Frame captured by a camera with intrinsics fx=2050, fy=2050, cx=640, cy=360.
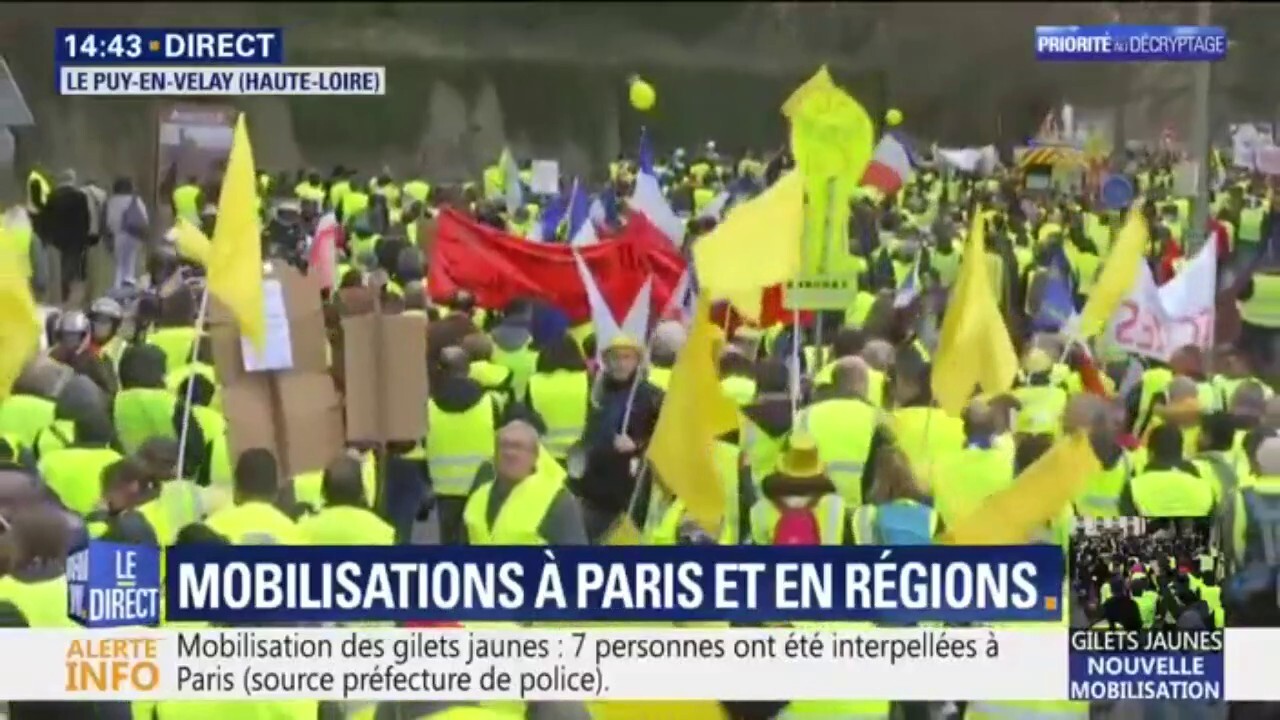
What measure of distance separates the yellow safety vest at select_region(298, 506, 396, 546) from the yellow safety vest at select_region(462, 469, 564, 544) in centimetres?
21

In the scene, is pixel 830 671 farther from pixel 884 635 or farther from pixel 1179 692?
pixel 1179 692

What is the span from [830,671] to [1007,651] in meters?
0.38

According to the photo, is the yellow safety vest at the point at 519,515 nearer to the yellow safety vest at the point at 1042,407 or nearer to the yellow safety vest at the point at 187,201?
the yellow safety vest at the point at 187,201

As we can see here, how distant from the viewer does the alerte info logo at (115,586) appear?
169 inches

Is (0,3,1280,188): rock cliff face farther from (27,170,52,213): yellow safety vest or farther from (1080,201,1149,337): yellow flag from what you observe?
(1080,201,1149,337): yellow flag

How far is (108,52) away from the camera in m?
4.32

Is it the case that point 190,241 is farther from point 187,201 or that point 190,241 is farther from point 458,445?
point 458,445

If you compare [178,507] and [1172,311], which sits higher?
[1172,311]

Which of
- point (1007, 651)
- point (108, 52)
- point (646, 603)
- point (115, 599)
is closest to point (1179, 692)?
point (1007, 651)

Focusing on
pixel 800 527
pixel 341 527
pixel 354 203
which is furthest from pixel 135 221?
pixel 800 527

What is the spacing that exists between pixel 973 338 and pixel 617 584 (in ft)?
3.00

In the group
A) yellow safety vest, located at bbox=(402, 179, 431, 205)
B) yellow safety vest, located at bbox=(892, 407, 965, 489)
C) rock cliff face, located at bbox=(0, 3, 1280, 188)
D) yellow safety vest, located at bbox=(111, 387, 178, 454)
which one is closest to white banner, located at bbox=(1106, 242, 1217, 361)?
rock cliff face, located at bbox=(0, 3, 1280, 188)

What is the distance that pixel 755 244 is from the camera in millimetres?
4328

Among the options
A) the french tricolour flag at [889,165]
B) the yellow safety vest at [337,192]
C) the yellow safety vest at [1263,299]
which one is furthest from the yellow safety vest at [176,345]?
the yellow safety vest at [1263,299]
